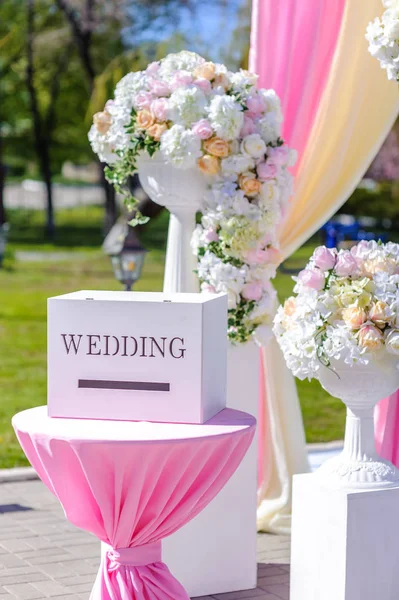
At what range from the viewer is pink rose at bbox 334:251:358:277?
334 centimetres

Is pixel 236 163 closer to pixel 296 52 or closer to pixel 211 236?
pixel 211 236

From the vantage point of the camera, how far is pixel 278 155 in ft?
13.5

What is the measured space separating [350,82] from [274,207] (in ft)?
2.93

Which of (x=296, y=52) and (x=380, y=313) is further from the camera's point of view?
(x=296, y=52)

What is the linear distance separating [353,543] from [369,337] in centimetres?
65

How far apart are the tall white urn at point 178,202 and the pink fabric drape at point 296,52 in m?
0.78

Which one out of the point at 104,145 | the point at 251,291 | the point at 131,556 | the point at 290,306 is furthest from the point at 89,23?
the point at 131,556

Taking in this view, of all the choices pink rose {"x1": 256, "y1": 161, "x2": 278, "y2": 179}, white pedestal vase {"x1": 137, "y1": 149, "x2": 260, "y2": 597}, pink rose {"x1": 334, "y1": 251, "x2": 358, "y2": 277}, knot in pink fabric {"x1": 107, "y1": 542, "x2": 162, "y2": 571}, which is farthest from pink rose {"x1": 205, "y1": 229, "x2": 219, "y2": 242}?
knot in pink fabric {"x1": 107, "y1": 542, "x2": 162, "y2": 571}

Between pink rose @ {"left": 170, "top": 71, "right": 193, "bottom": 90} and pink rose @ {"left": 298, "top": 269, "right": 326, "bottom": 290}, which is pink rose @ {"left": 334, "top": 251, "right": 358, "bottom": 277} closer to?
pink rose @ {"left": 298, "top": 269, "right": 326, "bottom": 290}

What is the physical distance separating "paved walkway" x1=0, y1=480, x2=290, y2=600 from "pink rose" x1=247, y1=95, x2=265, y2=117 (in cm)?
182

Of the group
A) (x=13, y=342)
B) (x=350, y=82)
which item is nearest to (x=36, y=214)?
(x=13, y=342)

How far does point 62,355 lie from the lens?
3.20 metres

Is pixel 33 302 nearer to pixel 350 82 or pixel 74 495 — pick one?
pixel 350 82

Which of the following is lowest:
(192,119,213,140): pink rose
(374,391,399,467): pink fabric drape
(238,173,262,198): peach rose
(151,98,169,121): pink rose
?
(374,391,399,467): pink fabric drape
